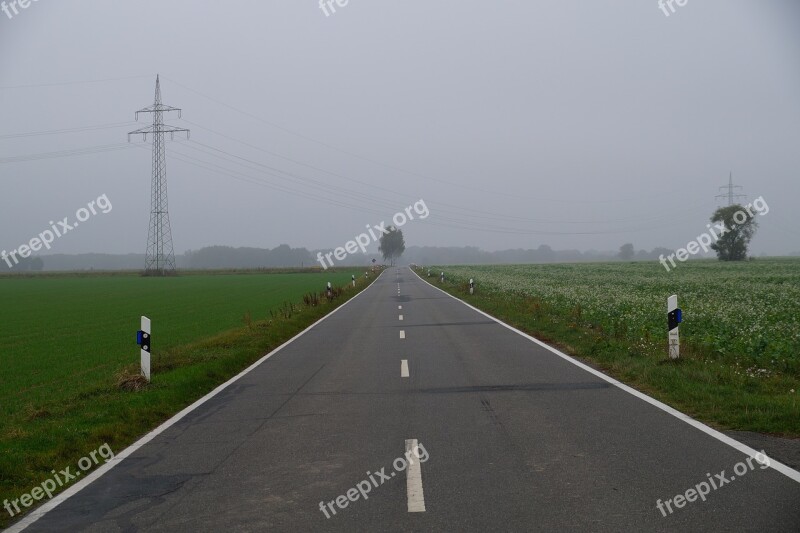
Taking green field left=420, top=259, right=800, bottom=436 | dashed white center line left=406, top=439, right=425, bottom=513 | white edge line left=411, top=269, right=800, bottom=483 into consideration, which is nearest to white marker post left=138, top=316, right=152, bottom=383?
dashed white center line left=406, top=439, right=425, bottom=513

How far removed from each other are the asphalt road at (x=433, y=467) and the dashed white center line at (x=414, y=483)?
0.07 ft

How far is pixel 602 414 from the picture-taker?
8430 millimetres

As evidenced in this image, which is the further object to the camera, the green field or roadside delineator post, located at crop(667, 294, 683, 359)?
roadside delineator post, located at crop(667, 294, 683, 359)

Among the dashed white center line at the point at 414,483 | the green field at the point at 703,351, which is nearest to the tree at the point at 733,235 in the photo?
the green field at the point at 703,351

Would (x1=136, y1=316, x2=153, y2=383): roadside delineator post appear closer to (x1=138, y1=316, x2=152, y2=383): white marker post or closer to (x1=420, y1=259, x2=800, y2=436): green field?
(x1=138, y1=316, x2=152, y2=383): white marker post

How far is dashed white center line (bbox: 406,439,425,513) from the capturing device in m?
5.32

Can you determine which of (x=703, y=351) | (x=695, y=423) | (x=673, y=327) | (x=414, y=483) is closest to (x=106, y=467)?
(x=414, y=483)

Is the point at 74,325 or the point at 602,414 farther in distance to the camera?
the point at 74,325

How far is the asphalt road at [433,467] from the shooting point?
5.10 m

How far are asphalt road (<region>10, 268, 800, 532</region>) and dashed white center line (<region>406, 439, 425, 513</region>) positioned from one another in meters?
0.02

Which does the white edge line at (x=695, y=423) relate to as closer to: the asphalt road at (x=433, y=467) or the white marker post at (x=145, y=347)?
the asphalt road at (x=433, y=467)

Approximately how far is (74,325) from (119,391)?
56.0 ft

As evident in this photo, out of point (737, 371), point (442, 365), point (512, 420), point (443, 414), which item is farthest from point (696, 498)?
point (442, 365)

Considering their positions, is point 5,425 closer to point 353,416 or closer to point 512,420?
point 353,416
